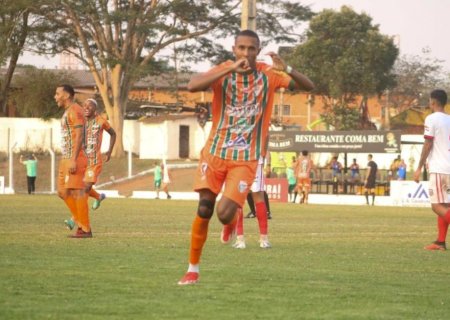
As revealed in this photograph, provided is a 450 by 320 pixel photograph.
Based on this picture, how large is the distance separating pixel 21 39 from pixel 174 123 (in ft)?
43.6

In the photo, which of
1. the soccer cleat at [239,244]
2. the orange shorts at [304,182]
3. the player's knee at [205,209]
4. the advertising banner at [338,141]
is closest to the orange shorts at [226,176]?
the player's knee at [205,209]

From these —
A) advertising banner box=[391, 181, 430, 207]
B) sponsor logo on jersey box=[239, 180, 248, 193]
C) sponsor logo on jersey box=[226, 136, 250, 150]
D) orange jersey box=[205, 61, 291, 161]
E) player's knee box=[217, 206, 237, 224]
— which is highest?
orange jersey box=[205, 61, 291, 161]

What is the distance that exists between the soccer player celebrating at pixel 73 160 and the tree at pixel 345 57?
6738cm

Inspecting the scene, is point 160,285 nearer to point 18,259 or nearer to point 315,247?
point 18,259

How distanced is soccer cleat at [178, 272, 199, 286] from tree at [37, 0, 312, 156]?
52675 millimetres

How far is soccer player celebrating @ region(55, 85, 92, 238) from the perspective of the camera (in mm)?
17016

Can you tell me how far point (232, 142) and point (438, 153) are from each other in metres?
6.25

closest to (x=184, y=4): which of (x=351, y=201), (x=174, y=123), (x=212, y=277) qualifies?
(x=174, y=123)

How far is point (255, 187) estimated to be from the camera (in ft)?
56.9

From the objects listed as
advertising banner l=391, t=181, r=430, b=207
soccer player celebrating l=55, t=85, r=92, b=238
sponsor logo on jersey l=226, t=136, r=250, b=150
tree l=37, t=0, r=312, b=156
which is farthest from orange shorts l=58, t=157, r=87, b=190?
tree l=37, t=0, r=312, b=156

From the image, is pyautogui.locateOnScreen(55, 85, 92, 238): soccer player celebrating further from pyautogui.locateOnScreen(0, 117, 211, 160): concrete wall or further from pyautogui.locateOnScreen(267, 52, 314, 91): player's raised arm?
pyautogui.locateOnScreen(0, 117, 211, 160): concrete wall

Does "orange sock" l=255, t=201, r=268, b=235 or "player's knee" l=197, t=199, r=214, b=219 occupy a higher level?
"player's knee" l=197, t=199, r=214, b=219

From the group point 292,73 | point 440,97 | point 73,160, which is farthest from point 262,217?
point 292,73

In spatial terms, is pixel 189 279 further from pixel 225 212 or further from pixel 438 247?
pixel 438 247
